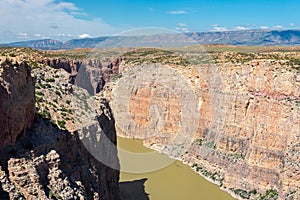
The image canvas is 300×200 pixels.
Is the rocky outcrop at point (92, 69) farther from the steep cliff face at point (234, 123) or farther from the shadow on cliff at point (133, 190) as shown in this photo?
the shadow on cliff at point (133, 190)

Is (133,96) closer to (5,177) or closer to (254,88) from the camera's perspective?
(254,88)

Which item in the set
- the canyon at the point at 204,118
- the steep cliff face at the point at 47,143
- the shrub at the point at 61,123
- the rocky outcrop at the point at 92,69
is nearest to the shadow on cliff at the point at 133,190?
the canyon at the point at 204,118

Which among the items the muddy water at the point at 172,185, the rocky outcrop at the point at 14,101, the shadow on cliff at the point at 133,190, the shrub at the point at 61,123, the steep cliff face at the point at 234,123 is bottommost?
the muddy water at the point at 172,185

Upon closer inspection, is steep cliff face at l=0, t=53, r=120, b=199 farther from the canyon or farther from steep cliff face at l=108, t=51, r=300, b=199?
steep cliff face at l=108, t=51, r=300, b=199

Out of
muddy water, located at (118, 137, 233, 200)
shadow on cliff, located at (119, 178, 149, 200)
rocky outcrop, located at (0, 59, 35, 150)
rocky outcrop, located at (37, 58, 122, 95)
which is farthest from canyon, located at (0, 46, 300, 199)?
rocky outcrop, located at (37, 58, 122, 95)

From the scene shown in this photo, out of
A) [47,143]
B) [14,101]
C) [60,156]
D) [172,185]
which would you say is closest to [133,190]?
[172,185]

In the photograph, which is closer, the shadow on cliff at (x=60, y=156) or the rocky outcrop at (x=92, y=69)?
the shadow on cliff at (x=60, y=156)

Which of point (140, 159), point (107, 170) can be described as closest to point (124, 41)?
point (140, 159)

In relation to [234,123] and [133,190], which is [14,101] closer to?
[133,190]
